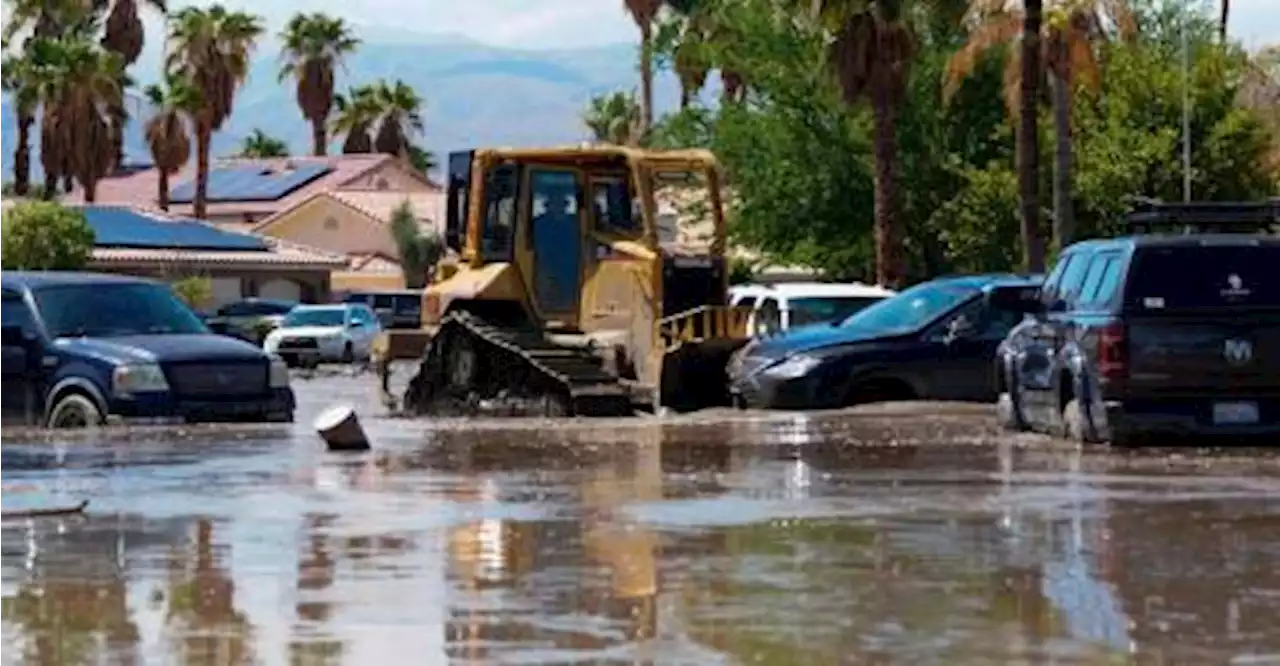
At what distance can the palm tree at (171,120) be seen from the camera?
8650cm

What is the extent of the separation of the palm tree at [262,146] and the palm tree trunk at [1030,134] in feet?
255

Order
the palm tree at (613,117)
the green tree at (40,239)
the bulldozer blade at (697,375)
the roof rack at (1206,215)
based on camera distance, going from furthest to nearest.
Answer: the palm tree at (613,117)
the green tree at (40,239)
the bulldozer blade at (697,375)
the roof rack at (1206,215)

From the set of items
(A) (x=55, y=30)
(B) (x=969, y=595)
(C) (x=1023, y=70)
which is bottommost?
(B) (x=969, y=595)

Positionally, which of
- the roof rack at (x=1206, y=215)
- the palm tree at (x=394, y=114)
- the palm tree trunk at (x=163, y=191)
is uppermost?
the palm tree at (x=394, y=114)

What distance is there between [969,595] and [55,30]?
77.7 metres

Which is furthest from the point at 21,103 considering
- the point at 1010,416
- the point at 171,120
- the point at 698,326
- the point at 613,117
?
the point at 1010,416

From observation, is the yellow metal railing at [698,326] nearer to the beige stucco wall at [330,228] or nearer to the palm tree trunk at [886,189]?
the palm tree trunk at [886,189]

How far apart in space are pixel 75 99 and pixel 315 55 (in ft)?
81.5

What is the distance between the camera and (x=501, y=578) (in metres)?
12.0

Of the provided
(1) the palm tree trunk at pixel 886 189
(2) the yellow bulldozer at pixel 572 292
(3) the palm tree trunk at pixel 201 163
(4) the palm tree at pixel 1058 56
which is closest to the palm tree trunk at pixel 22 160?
(3) the palm tree trunk at pixel 201 163

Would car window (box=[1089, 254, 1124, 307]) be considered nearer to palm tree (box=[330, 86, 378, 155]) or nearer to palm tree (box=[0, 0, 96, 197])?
palm tree (box=[0, 0, 96, 197])

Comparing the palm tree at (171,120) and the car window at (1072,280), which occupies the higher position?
the palm tree at (171,120)

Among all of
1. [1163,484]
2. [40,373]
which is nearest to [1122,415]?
[1163,484]

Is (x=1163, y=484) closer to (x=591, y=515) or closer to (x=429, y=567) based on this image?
(x=591, y=515)
